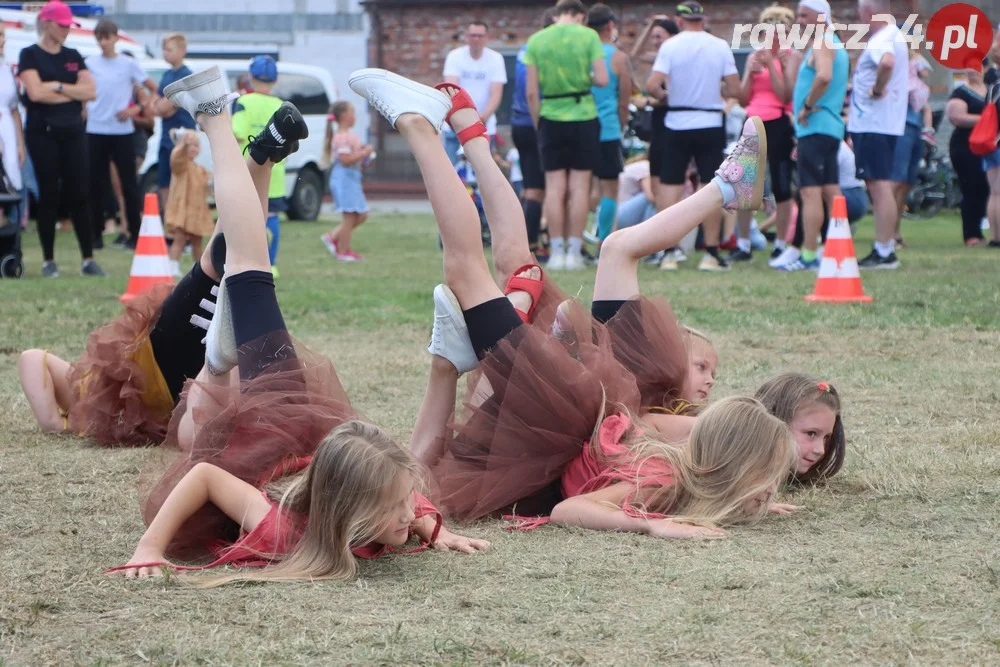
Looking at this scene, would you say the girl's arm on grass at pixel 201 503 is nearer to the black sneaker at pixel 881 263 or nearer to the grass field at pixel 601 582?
the grass field at pixel 601 582

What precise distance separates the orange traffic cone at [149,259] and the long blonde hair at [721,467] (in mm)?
5705

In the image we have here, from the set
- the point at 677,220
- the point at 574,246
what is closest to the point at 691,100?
the point at 574,246


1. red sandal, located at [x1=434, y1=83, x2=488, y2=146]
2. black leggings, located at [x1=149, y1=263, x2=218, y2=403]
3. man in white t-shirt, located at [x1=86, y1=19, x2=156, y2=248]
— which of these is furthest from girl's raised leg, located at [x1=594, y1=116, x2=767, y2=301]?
man in white t-shirt, located at [x1=86, y1=19, x2=156, y2=248]

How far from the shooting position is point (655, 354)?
4.30 meters

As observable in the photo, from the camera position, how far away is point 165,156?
522 inches

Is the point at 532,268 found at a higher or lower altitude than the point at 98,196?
higher

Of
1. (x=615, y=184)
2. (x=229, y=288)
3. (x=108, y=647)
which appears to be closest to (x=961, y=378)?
(x=229, y=288)

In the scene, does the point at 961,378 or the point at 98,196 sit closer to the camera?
the point at 961,378

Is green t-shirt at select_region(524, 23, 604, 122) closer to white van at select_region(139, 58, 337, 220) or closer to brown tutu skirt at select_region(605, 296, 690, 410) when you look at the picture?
brown tutu skirt at select_region(605, 296, 690, 410)

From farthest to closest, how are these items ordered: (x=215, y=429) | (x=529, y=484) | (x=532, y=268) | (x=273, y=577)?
(x=532, y=268) < (x=529, y=484) < (x=215, y=429) < (x=273, y=577)

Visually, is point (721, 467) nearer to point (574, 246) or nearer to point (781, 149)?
point (574, 246)

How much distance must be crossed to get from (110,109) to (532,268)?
365 inches

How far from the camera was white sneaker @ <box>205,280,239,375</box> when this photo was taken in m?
3.98

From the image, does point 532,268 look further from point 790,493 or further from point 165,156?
point 165,156
